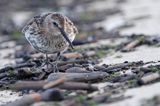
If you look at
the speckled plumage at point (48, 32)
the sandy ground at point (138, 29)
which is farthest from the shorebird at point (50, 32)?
the sandy ground at point (138, 29)

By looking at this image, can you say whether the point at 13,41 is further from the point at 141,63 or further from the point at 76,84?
the point at 76,84

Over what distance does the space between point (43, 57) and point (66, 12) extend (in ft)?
23.9

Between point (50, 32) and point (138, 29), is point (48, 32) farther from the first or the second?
point (138, 29)

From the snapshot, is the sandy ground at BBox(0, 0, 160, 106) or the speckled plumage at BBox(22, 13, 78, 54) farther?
the speckled plumage at BBox(22, 13, 78, 54)

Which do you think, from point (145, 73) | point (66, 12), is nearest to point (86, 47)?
point (145, 73)

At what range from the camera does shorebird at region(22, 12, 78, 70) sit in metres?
8.46

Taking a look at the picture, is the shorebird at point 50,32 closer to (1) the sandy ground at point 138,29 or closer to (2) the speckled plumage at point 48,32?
(2) the speckled plumage at point 48,32

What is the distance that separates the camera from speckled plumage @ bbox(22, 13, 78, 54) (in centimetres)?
847

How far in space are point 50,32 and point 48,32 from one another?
40mm

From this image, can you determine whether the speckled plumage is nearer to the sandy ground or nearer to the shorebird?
the shorebird

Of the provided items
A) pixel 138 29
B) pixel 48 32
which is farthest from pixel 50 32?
pixel 138 29

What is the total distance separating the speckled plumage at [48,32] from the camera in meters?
8.47

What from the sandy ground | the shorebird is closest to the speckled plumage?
the shorebird

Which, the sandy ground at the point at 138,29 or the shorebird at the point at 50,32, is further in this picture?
the shorebird at the point at 50,32
